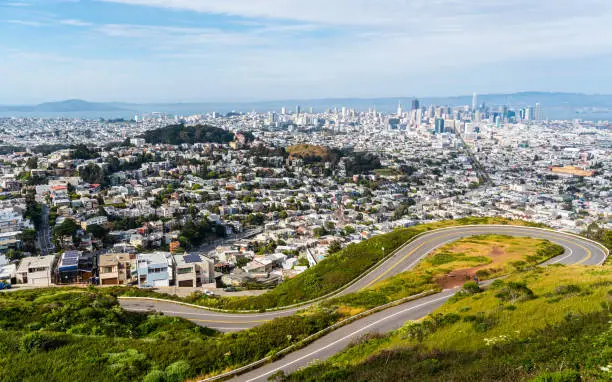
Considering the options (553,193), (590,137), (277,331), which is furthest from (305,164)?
(590,137)

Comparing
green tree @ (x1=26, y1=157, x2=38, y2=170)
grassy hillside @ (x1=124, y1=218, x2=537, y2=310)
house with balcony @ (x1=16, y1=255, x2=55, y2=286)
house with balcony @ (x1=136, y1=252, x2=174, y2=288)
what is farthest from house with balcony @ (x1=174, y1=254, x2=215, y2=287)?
green tree @ (x1=26, y1=157, x2=38, y2=170)

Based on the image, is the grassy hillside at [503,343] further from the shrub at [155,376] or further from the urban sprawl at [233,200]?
the urban sprawl at [233,200]

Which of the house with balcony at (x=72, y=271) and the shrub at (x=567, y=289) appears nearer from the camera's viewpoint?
the shrub at (x=567, y=289)

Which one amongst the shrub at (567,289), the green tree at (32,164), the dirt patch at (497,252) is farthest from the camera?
the green tree at (32,164)

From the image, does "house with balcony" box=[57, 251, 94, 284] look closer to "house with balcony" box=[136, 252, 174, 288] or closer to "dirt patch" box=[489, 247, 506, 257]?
"house with balcony" box=[136, 252, 174, 288]

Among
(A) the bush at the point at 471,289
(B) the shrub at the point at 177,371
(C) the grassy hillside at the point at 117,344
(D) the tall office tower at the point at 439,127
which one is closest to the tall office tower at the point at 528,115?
(D) the tall office tower at the point at 439,127

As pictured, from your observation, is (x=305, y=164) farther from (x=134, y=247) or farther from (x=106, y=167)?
(x=134, y=247)
